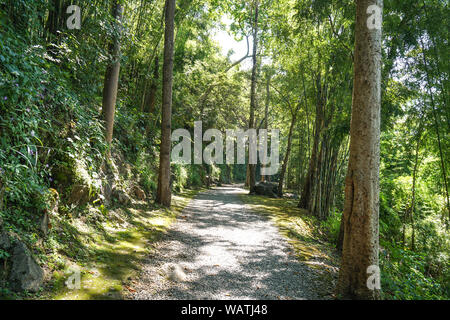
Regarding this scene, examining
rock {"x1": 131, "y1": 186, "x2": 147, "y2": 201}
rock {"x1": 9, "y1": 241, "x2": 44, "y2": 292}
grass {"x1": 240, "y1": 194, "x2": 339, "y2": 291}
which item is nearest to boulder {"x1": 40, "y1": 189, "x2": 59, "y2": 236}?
rock {"x1": 9, "y1": 241, "x2": 44, "y2": 292}

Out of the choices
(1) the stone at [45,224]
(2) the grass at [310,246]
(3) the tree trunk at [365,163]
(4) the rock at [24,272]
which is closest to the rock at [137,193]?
(2) the grass at [310,246]

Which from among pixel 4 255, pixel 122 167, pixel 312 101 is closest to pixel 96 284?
pixel 4 255

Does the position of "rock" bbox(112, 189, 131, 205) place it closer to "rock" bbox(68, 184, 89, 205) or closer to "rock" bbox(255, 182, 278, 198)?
"rock" bbox(68, 184, 89, 205)

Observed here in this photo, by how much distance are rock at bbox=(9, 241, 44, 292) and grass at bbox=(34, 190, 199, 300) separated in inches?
4.9

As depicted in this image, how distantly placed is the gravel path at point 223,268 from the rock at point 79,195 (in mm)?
1487

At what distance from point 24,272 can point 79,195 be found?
2031 millimetres

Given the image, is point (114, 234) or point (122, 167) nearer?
point (114, 234)

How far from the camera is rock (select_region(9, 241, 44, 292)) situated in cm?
240

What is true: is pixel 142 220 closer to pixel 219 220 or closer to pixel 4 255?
pixel 219 220

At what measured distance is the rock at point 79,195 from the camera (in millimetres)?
4224

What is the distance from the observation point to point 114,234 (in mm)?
4746

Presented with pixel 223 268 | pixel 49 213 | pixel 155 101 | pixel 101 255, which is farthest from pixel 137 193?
pixel 155 101
